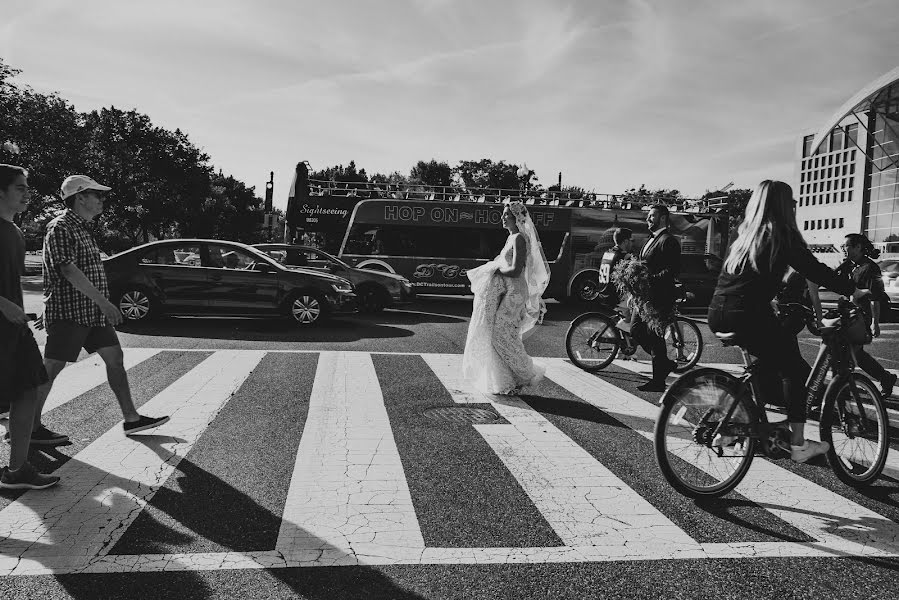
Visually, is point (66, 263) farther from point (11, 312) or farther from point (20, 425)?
point (20, 425)

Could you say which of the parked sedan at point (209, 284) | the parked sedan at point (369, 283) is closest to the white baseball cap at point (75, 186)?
the parked sedan at point (209, 284)

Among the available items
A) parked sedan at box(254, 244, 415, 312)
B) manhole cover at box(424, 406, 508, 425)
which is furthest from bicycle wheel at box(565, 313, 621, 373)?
parked sedan at box(254, 244, 415, 312)

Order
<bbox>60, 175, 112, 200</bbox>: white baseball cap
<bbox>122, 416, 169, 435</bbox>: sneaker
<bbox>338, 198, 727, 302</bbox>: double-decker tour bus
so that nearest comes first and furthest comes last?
<bbox>60, 175, 112, 200</bbox>: white baseball cap
<bbox>122, 416, 169, 435</bbox>: sneaker
<bbox>338, 198, 727, 302</bbox>: double-decker tour bus

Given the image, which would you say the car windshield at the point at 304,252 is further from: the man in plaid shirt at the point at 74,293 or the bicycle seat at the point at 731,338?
the bicycle seat at the point at 731,338

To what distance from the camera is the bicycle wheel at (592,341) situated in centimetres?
782

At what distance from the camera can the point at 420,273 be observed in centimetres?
1839

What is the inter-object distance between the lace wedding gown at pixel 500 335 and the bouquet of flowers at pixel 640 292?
4.57 feet

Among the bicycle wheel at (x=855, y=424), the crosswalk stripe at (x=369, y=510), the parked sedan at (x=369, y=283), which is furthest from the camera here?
the parked sedan at (x=369, y=283)

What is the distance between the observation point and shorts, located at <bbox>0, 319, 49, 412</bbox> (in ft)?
11.2

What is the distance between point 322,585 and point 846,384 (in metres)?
3.31

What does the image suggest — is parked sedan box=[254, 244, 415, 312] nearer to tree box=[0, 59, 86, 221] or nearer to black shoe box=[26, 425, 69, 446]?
black shoe box=[26, 425, 69, 446]

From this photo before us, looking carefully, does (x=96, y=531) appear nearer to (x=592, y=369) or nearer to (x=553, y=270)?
(x=592, y=369)

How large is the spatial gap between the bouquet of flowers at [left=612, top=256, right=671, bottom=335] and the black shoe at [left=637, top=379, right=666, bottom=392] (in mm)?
534

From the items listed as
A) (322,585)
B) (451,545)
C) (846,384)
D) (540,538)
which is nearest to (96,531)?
(322,585)
